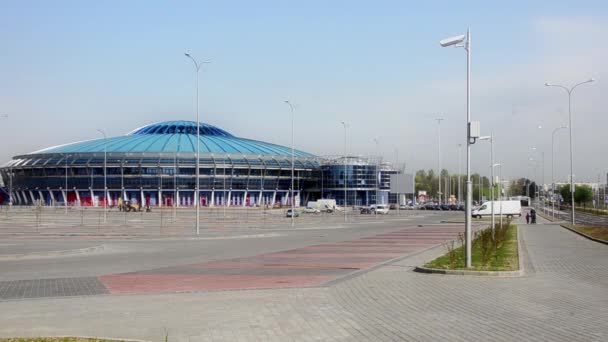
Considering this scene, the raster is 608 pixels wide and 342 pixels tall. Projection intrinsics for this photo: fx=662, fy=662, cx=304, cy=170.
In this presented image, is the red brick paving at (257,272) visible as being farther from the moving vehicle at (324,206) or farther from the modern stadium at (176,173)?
the modern stadium at (176,173)

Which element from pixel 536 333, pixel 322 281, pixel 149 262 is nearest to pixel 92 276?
pixel 149 262

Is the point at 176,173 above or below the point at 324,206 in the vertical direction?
above

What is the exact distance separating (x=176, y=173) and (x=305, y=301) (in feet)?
346

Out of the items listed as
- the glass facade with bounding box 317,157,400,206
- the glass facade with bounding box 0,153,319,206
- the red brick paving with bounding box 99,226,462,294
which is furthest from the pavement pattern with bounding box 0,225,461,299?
the glass facade with bounding box 317,157,400,206

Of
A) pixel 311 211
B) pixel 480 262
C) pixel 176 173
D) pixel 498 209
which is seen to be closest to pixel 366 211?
pixel 311 211

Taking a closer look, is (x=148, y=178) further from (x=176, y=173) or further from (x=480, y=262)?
(x=480, y=262)

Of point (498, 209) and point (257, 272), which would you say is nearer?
point (257, 272)

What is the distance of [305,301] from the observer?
1321 centimetres

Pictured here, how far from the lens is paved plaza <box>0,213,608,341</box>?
33.2 feet

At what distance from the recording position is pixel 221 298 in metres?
13.8

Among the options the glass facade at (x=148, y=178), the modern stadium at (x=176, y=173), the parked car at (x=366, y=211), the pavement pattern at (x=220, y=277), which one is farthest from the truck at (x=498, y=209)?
the pavement pattern at (x=220, y=277)

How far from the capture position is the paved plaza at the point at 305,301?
1013 centimetres

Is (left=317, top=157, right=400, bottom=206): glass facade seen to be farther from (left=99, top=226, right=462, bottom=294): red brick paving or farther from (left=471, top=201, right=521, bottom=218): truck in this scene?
(left=99, top=226, right=462, bottom=294): red brick paving

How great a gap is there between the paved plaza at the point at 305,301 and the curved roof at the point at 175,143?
99.0 m
